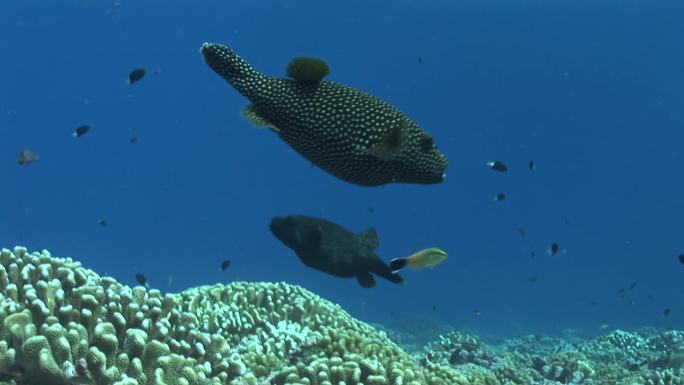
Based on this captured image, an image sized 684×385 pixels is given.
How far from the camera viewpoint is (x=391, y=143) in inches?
152

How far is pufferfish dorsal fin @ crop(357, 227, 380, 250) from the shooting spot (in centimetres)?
675

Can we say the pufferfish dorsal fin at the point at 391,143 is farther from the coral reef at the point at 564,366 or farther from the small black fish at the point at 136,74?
the small black fish at the point at 136,74

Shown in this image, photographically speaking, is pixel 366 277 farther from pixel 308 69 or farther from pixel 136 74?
pixel 136 74

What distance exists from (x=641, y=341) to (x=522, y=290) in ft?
270

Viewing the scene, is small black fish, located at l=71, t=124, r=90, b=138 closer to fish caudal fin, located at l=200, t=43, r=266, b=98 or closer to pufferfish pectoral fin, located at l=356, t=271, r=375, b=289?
pufferfish pectoral fin, located at l=356, t=271, r=375, b=289

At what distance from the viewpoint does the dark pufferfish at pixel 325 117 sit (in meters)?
3.83

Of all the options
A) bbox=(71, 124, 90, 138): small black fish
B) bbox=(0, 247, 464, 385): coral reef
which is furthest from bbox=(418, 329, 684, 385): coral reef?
bbox=(71, 124, 90, 138): small black fish

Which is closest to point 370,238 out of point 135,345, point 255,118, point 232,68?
point 135,345

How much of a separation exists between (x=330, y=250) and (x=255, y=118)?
2.81m

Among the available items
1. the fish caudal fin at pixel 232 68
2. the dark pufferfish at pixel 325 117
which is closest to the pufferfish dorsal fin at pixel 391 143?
the dark pufferfish at pixel 325 117

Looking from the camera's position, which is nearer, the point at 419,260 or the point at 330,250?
the point at 330,250

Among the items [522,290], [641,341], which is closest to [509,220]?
[522,290]

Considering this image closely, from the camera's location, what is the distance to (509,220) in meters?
134

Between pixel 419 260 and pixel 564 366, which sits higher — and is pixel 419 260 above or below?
below
